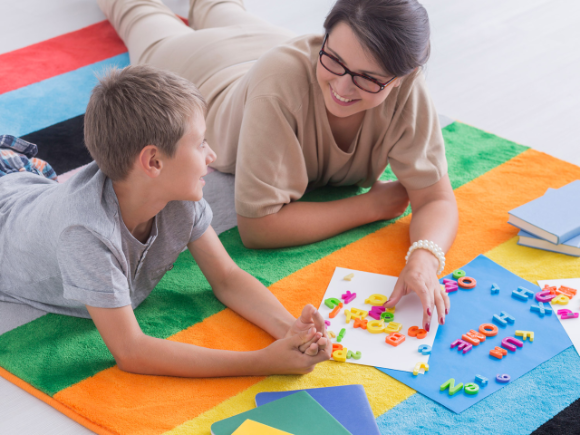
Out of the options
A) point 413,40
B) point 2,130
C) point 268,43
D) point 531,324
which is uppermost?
point 413,40

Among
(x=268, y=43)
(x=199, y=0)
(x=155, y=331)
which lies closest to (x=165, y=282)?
(x=155, y=331)

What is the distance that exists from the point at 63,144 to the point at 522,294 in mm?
1404

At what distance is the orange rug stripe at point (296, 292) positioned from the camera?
1.05 meters

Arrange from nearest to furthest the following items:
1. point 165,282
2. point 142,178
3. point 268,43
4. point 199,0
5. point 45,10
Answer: point 142,178
point 165,282
point 268,43
point 199,0
point 45,10

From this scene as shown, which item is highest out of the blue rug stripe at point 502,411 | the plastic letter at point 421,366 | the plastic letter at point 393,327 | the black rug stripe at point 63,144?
the black rug stripe at point 63,144

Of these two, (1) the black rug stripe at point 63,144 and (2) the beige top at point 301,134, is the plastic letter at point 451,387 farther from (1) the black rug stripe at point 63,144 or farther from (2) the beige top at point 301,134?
(1) the black rug stripe at point 63,144

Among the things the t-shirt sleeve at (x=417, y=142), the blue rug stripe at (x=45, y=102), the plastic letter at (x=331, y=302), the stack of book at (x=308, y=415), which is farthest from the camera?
the blue rug stripe at (x=45, y=102)

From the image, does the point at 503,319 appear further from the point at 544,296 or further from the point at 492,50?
the point at 492,50

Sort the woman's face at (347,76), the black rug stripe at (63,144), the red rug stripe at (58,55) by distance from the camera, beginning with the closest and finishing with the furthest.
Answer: the woman's face at (347,76)
the black rug stripe at (63,144)
the red rug stripe at (58,55)

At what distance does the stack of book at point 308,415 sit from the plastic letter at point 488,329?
0.29 meters

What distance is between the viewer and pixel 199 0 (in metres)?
2.32

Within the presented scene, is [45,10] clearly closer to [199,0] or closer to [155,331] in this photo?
[199,0]

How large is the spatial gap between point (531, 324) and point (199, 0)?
174cm

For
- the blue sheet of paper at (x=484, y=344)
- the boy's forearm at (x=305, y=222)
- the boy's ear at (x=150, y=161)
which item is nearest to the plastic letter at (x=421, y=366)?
the blue sheet of paper at (x=484, y=344)
